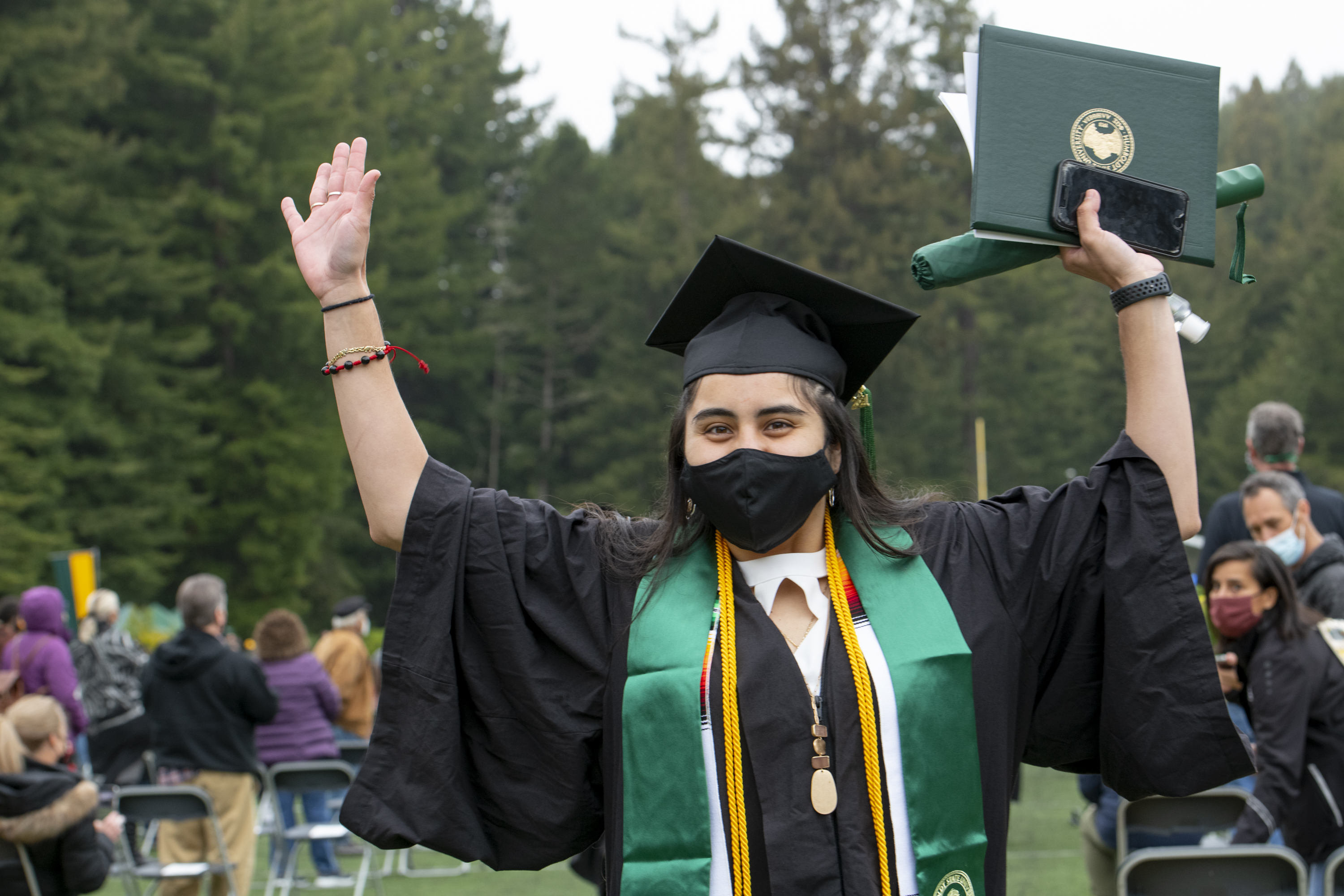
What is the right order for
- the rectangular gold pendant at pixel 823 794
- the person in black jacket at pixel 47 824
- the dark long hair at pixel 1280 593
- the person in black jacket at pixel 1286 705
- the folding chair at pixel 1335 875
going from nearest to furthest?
the rectangular gold pendant at pixel 823 794 < the folding chair at pixel 1335 875 < the person in black jacket at pixel 1286 705 < the dark long hair at pixel 1280 593 < the person in black jacket at pixel 47 824

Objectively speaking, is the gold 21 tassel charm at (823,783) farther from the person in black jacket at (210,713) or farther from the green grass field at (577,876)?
the green grass field at (577,876)

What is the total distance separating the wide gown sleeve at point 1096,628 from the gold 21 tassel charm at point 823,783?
0.28 metres

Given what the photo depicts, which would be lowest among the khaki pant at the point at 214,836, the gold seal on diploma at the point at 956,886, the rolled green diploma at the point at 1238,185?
the khaki pant at the point at 214,836

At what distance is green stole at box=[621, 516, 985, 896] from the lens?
2148 millimetres

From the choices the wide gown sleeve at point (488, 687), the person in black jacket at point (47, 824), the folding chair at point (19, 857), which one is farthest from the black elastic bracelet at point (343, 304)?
the folding chair at point (19, 857)

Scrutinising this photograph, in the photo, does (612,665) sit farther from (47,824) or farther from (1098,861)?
(1098,861)

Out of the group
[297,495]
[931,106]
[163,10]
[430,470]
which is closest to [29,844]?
[430,470]

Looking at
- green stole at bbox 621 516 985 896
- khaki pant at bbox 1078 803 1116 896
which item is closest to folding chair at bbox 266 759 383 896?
khaki pant at bbox 1078 803 1116 896

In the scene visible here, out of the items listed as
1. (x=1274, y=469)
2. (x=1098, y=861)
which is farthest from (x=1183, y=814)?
(x=1274, y=469)

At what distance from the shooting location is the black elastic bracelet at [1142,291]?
223 centimetres

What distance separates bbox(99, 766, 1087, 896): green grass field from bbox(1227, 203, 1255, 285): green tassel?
551cm

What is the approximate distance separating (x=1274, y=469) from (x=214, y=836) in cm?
528

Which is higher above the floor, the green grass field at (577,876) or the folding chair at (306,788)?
the folding chair at (306,788)

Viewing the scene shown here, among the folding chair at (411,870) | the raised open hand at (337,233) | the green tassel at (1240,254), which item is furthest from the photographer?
the folding chair at (411,870)
